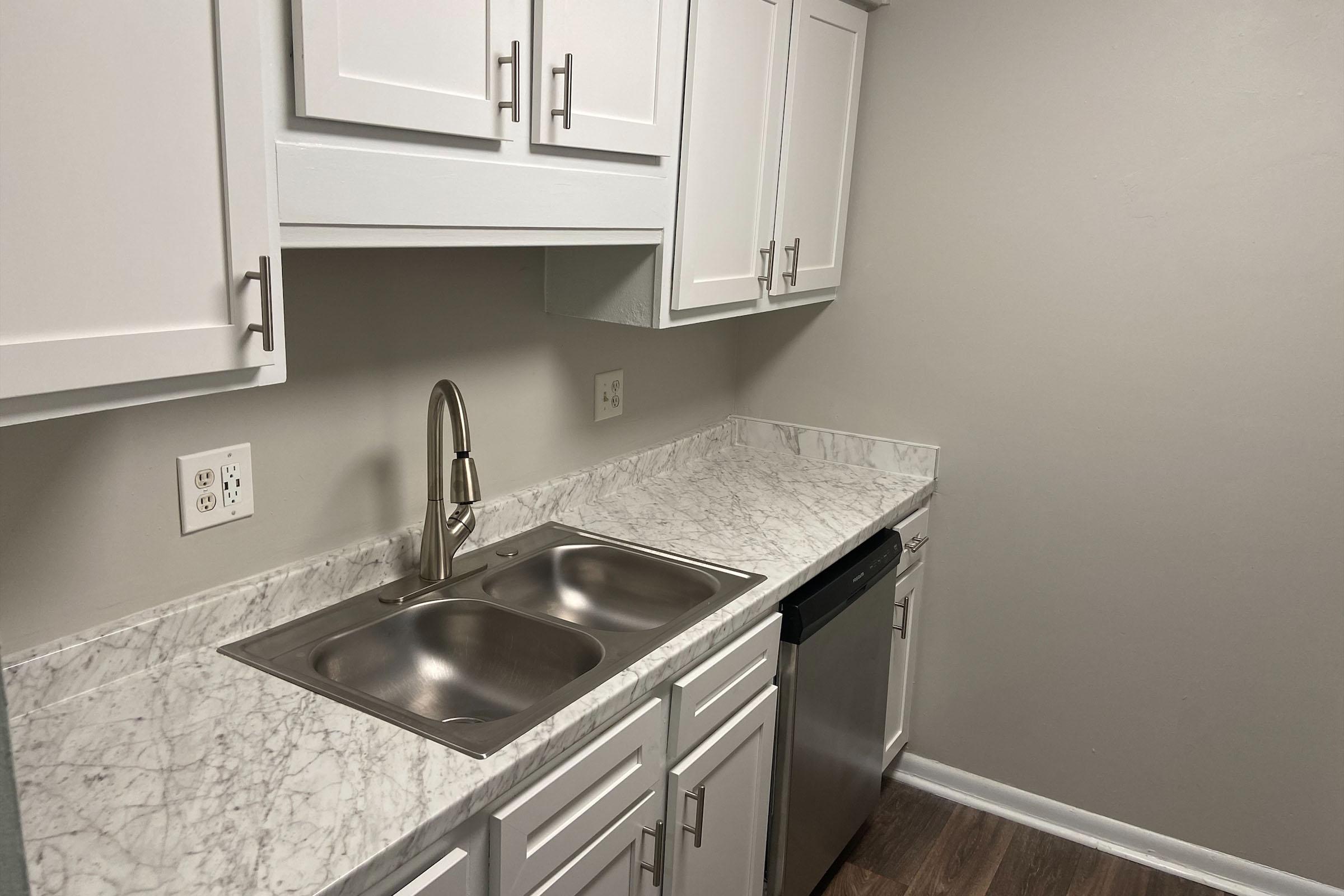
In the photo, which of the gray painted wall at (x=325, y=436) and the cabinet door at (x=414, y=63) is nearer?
the cabinet door at (x=414, y=63)

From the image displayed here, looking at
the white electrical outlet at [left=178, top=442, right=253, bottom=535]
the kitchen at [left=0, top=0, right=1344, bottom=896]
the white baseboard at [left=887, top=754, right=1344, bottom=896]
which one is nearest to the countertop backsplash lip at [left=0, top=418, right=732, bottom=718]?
the kitchen at [left=0, top=0, right=1344, bottom=896]

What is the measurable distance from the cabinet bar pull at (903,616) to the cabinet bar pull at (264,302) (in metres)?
1.84

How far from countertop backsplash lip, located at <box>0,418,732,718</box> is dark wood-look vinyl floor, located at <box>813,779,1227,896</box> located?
1199 mm

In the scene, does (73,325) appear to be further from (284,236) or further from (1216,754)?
(1216,754)

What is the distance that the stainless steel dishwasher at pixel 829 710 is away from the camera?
2.00 m

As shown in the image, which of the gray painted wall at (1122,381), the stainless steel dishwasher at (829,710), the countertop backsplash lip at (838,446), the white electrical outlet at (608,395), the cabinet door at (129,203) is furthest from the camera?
the countertop backsplash lip at (838,446)

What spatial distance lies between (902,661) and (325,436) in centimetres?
166

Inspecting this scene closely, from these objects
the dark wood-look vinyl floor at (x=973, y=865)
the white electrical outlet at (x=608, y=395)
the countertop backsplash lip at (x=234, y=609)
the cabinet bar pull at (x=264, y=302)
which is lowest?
the dark wood-look vinyl floor at (x=973, y=865)

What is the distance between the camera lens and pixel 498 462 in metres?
2.07

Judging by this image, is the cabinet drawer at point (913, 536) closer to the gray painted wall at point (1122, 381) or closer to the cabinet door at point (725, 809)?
the gray painted wall at point (1122, 381)

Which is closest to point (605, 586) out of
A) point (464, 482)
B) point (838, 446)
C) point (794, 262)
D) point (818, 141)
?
point (464, 482)

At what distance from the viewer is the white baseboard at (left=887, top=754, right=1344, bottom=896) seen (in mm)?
2426

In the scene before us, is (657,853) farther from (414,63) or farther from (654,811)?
(414,63)

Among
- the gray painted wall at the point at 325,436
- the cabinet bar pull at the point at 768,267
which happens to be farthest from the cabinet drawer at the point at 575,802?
the cabinet bar pull at the point at 768,267
